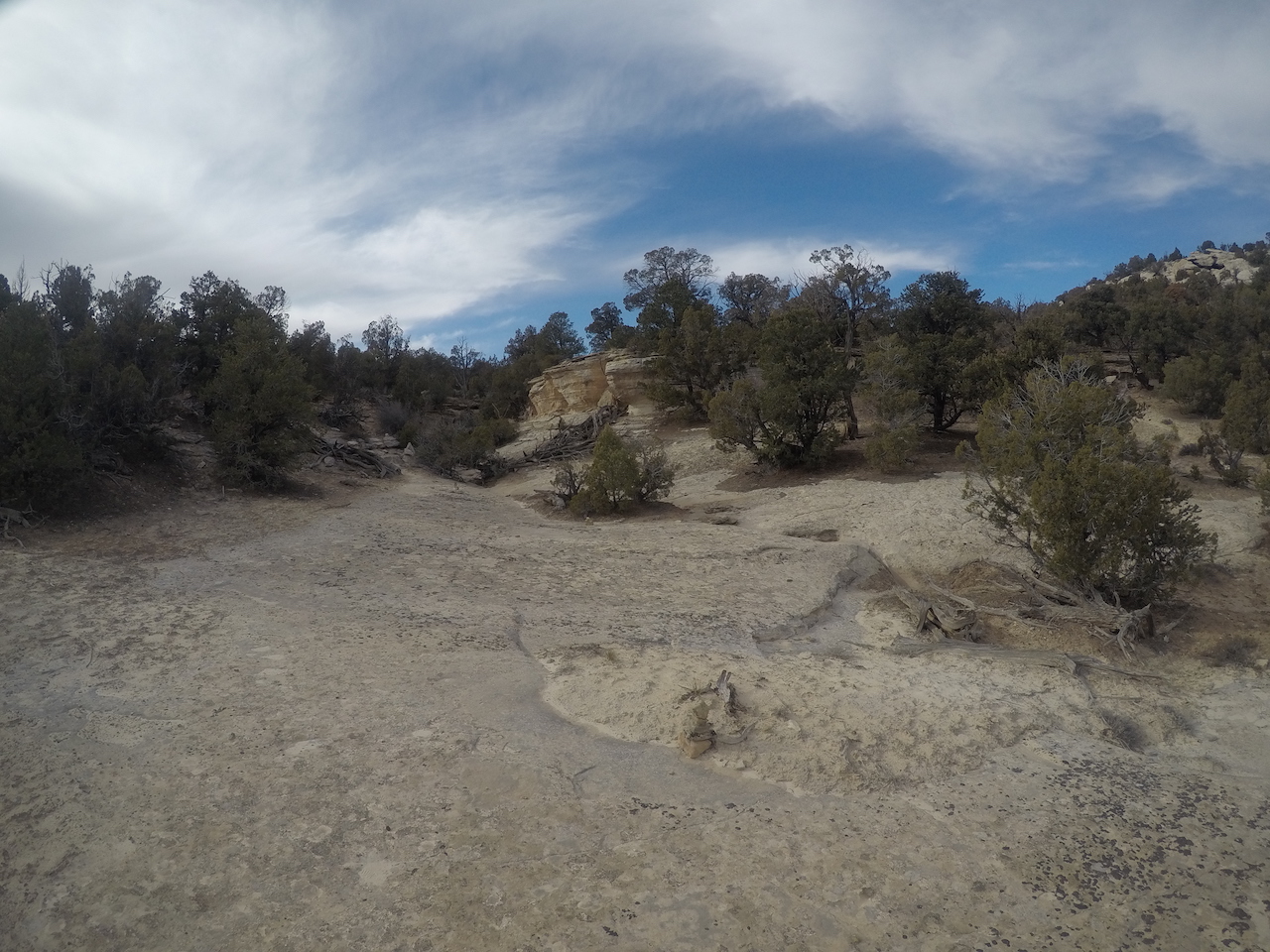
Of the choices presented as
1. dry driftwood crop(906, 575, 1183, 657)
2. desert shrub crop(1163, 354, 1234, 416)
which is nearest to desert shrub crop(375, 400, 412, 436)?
dry driftwood crop(906, 575, 1183, 657)

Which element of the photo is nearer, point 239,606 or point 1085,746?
point 1085,746

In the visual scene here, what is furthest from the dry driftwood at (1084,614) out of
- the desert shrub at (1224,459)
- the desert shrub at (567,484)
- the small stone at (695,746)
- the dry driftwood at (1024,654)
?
the desert shrub at (1224,459)

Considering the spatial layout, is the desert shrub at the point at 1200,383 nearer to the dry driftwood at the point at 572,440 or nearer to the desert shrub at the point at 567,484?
the dry driftwood at the point at 572,440

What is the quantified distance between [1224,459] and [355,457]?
22.5 metres

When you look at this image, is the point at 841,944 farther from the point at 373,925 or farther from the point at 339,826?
the point at 339,826

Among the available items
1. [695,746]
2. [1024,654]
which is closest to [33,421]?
[695,746]

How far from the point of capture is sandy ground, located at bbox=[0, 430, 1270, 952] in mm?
3652

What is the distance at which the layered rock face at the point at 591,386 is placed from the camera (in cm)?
3158

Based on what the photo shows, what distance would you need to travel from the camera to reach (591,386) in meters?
33.8

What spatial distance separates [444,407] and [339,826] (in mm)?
37039

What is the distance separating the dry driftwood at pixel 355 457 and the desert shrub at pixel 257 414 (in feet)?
12.6

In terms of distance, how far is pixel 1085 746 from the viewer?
5.61 meters

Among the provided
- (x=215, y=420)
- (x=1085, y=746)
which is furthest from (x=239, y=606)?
(x=215, y=420)

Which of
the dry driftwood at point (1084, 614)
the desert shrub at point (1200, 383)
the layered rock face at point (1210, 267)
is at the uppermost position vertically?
the layered rock face at point (1210, 267)
